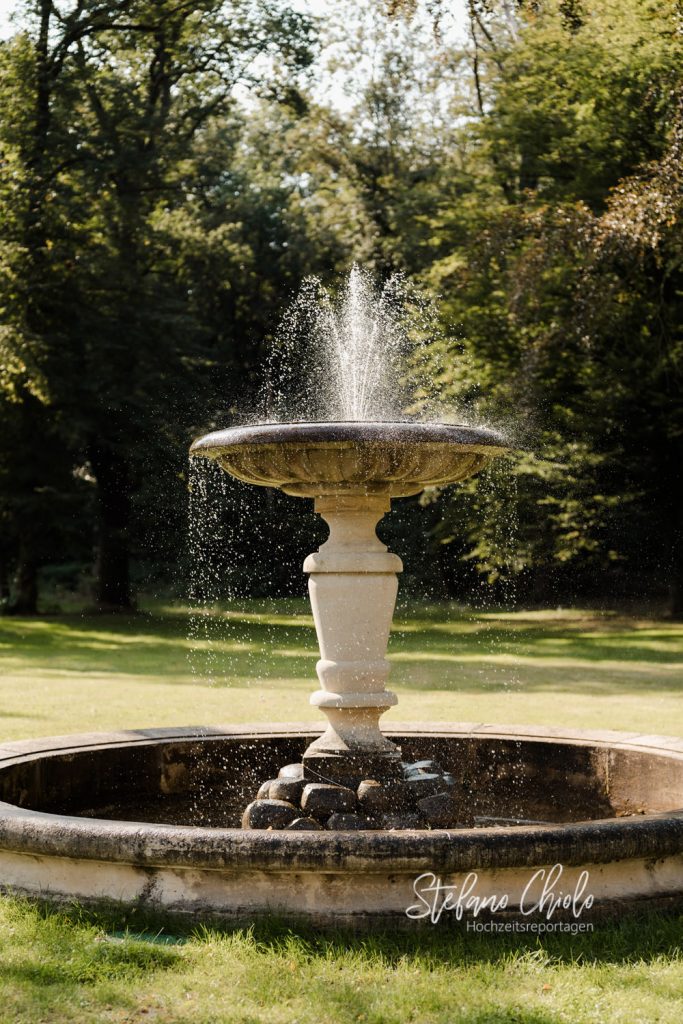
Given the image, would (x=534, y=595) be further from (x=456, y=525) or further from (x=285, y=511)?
(x=285, y=511)

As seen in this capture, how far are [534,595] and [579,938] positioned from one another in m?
28.0

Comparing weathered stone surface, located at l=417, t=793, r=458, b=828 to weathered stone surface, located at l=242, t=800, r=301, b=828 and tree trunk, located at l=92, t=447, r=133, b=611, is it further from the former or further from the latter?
tree trunk, located at l=92, t=447, r=133, b=611

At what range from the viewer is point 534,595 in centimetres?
3194

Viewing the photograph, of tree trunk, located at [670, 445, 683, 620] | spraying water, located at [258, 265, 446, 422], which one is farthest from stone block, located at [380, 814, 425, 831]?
tree trunk, located at [670, 445, 683, 620]

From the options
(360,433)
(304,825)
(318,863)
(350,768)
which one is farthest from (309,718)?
(318,863)

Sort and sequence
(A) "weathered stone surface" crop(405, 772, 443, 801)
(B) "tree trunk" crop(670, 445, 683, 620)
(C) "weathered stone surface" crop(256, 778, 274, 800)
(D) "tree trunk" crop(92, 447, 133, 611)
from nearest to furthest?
(A) "weathered stone surface" crop(405, 772, 443, 801) < (C) "weathered stone surface" crop(256, 778, 274, 800) < (B) "tree trunk" crop(670, 445, 683, 620) < (D) "tree trunk" crop(92, 447, 133, 611)

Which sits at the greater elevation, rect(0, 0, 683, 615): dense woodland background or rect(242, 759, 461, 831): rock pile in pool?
rect(0, 0, 683, 615): dense woodland background

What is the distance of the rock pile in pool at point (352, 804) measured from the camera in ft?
19.2

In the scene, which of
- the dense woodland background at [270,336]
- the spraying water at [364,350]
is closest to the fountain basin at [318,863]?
the dense woodland background at [270,336]

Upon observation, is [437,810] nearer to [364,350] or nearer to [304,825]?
[304,825]

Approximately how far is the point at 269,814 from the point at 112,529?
76.7ft

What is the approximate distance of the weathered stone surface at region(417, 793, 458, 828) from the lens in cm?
607

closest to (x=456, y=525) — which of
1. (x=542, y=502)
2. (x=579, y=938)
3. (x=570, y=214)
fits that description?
(x=542, y=502)

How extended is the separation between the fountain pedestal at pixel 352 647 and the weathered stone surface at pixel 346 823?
48 centimetres
